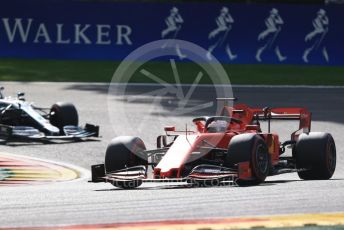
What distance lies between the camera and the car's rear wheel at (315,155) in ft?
47.9

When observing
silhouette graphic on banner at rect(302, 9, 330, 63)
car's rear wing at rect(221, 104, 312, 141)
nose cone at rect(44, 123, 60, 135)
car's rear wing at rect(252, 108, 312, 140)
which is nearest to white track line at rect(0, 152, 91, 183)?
nose cone at rect(44, 123, 60, 135)

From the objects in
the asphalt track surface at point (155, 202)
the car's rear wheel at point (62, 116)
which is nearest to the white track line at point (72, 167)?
the asphalt track surface at point (155, 202)

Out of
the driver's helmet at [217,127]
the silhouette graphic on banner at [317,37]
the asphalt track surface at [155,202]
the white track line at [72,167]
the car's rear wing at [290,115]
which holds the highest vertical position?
the silhouette graphic on banner at [317,37]

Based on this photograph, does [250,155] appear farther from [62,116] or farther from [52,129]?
[62,116]

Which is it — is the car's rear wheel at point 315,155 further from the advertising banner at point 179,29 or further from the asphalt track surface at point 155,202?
the advertising banner at point 179,29

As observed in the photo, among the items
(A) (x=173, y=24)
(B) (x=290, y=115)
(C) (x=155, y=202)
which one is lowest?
(C) (x=155, y=202)

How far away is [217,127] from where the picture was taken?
14273mm

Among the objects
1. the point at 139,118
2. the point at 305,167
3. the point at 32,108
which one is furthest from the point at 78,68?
the point at 305,167

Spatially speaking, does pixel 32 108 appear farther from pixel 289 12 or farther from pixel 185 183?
pixel 289 12

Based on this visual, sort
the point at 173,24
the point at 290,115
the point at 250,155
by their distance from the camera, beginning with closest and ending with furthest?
the point at 250,155
the point at 290,115
the point at 173,24

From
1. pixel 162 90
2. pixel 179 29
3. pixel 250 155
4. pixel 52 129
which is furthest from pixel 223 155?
pixel 179 29

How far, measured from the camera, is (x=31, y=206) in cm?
1084

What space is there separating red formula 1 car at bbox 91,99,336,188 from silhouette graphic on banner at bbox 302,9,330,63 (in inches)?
640

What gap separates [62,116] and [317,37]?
12.6 meters
